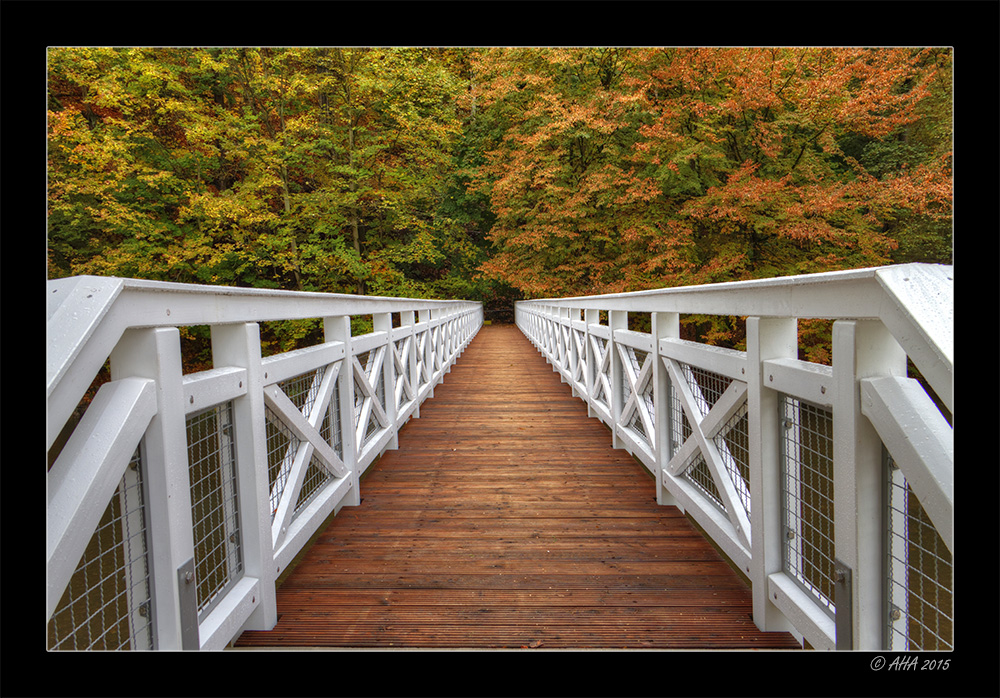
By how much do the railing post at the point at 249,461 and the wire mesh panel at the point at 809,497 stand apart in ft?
4.96

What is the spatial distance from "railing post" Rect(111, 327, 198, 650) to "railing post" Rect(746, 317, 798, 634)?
1.49 m

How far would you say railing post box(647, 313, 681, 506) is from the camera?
8.23 ft

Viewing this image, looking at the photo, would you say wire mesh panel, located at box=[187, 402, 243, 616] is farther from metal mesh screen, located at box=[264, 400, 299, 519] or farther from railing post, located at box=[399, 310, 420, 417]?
railing post, located at box=[399, 310, 420, 417]

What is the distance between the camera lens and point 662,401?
2531mm

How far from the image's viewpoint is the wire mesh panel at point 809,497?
137cm

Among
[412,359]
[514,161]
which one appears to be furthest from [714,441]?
[514,161]

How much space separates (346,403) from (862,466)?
83.1 inches

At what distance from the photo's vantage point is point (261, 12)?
1.74 m

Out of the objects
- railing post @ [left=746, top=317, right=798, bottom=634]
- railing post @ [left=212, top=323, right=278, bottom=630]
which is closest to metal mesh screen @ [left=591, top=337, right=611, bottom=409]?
railing post @ [left=746, top=317, right=798, bottom=634]

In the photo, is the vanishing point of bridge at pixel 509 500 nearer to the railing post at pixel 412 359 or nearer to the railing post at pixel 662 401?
the railing post at pixel 662 401

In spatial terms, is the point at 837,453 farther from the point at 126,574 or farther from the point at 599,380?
the point at 599,380

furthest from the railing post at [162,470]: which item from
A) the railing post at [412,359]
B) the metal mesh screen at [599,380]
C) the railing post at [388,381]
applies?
the railing post at [412,359]

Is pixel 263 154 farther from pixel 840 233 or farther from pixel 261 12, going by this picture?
pixel 261 12
